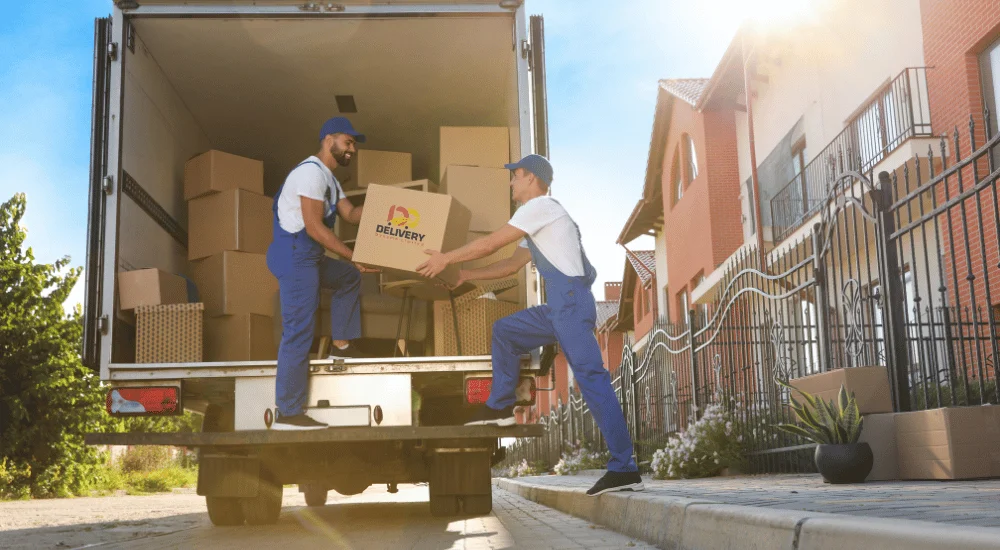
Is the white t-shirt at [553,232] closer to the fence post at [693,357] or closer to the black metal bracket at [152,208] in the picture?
the black metal bracket at [152,208]

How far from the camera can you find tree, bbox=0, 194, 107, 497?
1482cm

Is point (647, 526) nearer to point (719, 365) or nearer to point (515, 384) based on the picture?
point (515, 384)

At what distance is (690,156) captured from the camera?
25.0 m

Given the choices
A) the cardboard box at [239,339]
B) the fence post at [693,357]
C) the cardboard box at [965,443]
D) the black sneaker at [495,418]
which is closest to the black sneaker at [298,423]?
the black sneaker at [495,418]

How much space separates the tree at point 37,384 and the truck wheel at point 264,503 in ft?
27.6

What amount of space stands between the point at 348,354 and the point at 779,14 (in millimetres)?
14257

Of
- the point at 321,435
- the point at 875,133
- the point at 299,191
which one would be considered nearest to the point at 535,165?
the point at 299,191

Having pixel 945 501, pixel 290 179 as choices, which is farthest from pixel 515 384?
pixel 945 501

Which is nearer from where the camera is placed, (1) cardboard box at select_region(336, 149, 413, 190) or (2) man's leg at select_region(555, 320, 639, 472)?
(2) man's leg at select_region(555, 320, 639, 472)

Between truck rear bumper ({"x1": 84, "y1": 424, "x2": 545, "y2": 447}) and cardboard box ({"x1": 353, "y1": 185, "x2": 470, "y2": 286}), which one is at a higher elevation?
cardboard box ({"x1": 353, "y1": 185, "x2": 470, "y2": 286})

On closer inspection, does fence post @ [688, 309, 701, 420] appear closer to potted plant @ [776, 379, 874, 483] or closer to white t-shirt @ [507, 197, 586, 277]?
potted plant @ [776, 379, 874, 483]

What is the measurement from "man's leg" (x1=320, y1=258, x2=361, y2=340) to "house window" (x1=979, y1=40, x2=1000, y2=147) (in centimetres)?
950

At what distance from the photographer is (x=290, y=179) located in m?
6.63

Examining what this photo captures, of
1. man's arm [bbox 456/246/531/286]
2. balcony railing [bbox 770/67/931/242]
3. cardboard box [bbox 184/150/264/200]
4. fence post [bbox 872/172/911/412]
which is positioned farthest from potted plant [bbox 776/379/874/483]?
balcony railing [bbox 770/67/931/242]
